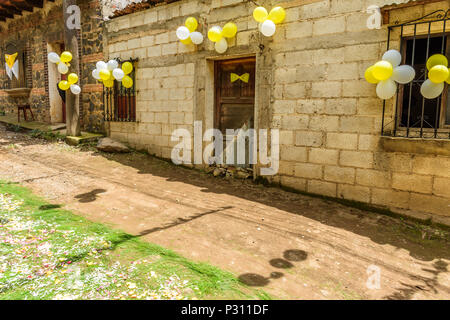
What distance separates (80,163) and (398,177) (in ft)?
20.7

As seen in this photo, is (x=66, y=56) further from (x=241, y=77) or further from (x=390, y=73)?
(x=390, y=73)

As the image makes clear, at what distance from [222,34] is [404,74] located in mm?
3351

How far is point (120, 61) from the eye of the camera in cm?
806

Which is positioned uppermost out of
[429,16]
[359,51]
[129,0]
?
[129,0]

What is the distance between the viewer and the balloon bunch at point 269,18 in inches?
203

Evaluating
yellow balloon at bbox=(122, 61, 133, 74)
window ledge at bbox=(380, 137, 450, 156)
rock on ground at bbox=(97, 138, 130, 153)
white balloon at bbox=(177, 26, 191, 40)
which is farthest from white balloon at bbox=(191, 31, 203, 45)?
window ledge at bbox=(380, 137, 450, 156)

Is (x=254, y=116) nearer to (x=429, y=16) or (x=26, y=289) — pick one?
(x=429, y=16)

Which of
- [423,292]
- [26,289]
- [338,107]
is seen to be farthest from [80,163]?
[423,292]

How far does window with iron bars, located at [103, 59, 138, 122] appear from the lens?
813 centimetres

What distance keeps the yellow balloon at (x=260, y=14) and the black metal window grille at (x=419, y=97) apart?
6.56ft

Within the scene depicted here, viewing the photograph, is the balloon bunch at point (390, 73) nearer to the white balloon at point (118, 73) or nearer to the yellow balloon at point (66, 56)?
the white balloon at point (118, 73)

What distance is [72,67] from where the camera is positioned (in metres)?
8.30

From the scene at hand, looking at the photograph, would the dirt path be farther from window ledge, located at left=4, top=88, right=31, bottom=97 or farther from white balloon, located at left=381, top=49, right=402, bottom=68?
window ledge, located at left=4, top=88, right=31, bottom=97

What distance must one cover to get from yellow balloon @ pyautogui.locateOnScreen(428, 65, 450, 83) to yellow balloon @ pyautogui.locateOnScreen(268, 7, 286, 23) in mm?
2542
